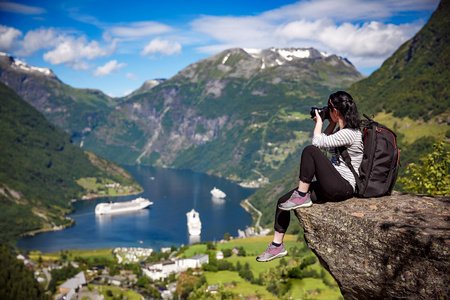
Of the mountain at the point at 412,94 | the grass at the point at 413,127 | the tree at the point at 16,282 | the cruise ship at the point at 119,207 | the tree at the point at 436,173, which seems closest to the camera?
the tree at the point at 436,173

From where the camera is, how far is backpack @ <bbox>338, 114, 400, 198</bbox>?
6.78m

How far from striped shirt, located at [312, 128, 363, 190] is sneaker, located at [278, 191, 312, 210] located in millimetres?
830

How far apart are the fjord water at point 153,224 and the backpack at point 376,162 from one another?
269 feet

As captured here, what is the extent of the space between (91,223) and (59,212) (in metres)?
21.1

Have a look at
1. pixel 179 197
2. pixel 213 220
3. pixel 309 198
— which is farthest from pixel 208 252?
pixel 179 197

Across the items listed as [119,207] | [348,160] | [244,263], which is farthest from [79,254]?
[348,160]

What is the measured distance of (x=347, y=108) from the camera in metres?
7.24

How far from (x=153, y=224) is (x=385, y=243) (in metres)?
104

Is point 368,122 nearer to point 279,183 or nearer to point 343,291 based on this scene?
point 343,291

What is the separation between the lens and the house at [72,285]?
184 ft

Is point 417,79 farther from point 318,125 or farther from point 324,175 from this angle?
point 324,175

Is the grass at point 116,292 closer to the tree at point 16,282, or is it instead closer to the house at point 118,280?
the house at point 118,280

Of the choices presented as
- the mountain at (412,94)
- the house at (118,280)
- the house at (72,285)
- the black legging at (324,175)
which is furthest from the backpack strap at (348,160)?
the mountain at (412,94)

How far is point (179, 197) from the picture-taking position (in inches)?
5502
